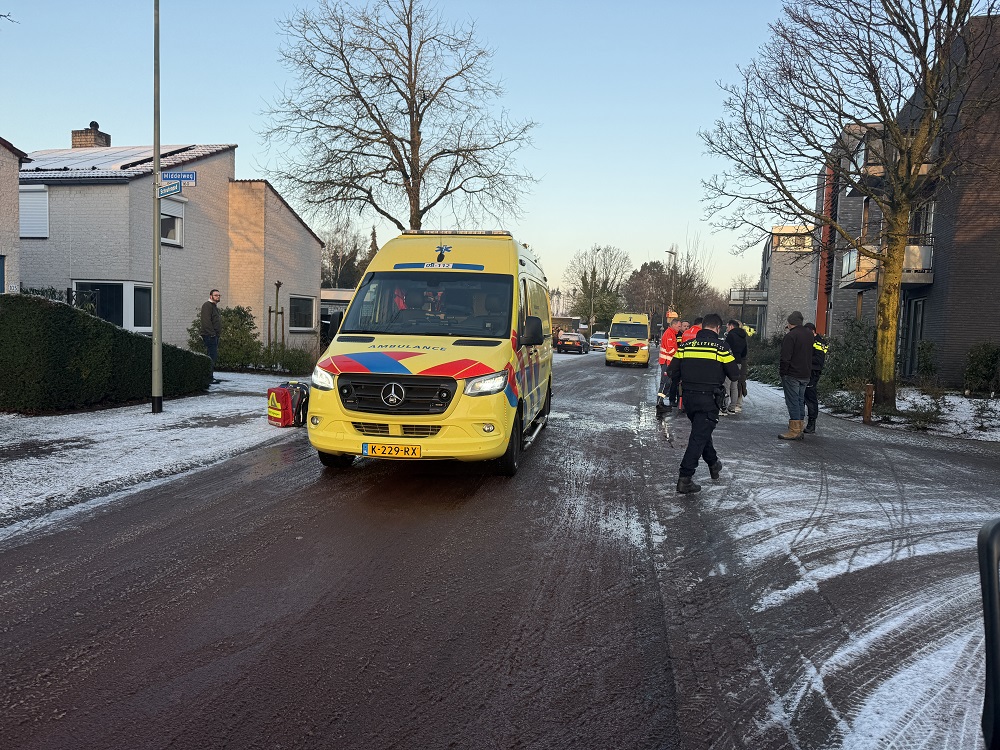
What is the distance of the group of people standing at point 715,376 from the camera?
24.6ft

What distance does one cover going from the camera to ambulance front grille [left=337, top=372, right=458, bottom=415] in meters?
6.98

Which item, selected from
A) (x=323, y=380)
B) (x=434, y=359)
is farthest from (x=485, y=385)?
(x=323, y=380)

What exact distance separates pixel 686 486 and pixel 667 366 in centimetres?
778

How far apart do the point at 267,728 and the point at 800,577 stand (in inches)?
137

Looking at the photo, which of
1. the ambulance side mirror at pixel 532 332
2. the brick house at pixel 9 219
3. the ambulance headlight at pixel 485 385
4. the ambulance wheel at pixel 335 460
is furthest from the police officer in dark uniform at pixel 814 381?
the brick house at pixel 9 219

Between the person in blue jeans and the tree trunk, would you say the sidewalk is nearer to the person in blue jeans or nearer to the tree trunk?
the person in blue jeans

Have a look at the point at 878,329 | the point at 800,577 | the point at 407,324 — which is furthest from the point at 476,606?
the point at 878,329

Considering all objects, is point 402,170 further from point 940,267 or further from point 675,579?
point 675,579

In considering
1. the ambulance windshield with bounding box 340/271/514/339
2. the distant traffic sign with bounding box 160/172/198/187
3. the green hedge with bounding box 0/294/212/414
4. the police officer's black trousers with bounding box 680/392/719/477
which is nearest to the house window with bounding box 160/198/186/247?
the green hedge with bounding box 0/294/212/414

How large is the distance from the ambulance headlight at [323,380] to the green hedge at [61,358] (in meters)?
5.54

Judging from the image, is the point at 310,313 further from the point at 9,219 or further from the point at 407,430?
the point at 407,430

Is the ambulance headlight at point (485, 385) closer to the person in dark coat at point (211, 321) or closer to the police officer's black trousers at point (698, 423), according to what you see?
the police officer's black trousers at point (698, 423)

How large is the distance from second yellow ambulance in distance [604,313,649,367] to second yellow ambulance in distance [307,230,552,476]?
23.0 metres

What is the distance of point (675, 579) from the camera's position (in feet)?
16.3
